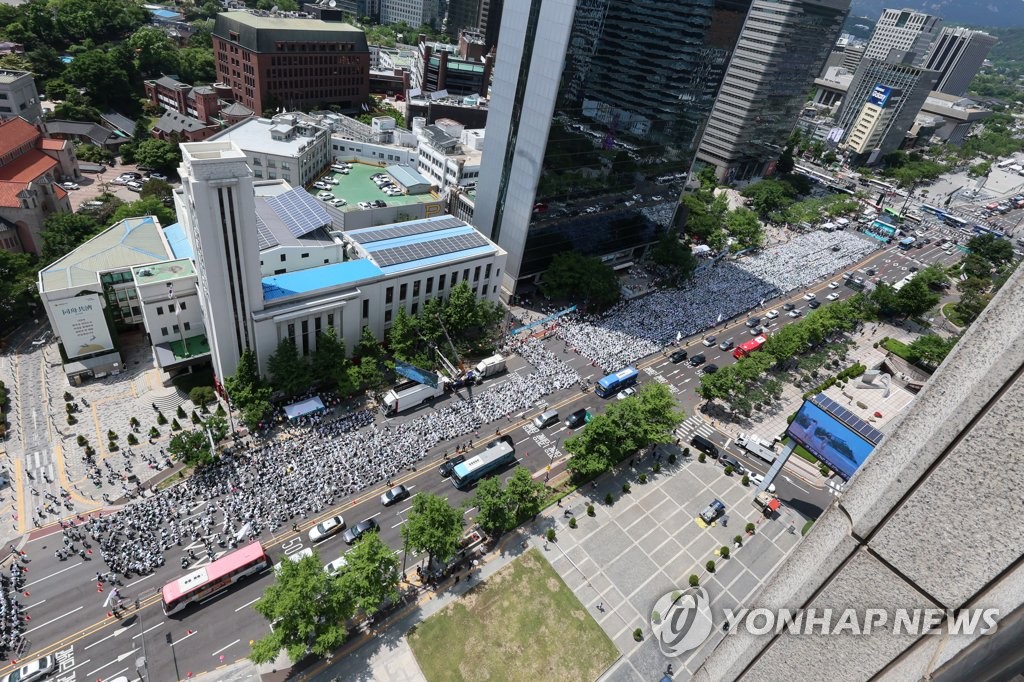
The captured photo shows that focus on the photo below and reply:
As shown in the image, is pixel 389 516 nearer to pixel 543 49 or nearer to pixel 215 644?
pixel 215 644

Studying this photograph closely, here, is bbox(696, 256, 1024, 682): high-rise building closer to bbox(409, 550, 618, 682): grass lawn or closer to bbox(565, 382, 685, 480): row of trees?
bbox(409, 550, 618, 682): grass lawn

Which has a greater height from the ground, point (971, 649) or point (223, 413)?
point (971, 649)

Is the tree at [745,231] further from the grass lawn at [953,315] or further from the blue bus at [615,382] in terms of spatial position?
the blue bus at [615,382]

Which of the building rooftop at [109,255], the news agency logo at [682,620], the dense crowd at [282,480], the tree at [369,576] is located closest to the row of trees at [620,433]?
the dense crowd at [282,480]

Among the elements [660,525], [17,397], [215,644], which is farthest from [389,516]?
[17,397]

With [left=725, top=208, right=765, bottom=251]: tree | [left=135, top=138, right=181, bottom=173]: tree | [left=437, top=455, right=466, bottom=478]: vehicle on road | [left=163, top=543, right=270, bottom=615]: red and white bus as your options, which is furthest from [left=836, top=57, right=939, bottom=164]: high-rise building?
[left=163, top=543, right=270, bottom=615]: red and white bus
